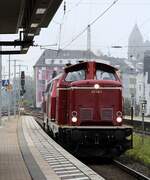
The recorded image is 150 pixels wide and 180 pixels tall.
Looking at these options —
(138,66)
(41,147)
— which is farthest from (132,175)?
(138,66)

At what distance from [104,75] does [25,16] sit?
6695mm

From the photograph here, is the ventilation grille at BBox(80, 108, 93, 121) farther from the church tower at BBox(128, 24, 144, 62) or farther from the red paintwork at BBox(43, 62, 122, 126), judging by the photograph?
the church tower at BBox(128, 24, 144, 62)

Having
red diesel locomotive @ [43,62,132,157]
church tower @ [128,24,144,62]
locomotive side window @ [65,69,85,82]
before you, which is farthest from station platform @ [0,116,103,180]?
church tower @ [128,24,144,62]

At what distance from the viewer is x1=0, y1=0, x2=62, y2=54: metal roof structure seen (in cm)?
1264

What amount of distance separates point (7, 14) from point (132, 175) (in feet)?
19.3

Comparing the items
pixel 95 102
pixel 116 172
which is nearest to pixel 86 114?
pixel 95 102

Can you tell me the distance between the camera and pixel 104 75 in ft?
70.0

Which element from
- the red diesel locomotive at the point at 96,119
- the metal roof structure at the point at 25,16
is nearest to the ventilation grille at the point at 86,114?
the red diesel locomotive at the point at 96,119

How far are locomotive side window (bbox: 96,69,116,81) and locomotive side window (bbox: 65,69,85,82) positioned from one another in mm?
576

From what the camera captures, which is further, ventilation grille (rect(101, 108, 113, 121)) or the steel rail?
ventilation grille (rect(101, 108, 113, 121))

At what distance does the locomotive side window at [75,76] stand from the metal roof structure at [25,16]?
3494 millimetres

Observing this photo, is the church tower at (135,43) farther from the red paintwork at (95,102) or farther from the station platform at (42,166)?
the station platform at (42,166)

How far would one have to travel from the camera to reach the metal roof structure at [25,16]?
498 inches

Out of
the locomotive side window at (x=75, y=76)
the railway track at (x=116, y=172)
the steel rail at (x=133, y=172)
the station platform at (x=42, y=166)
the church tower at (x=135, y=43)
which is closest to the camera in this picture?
the station platform at (x=42, y=166)
